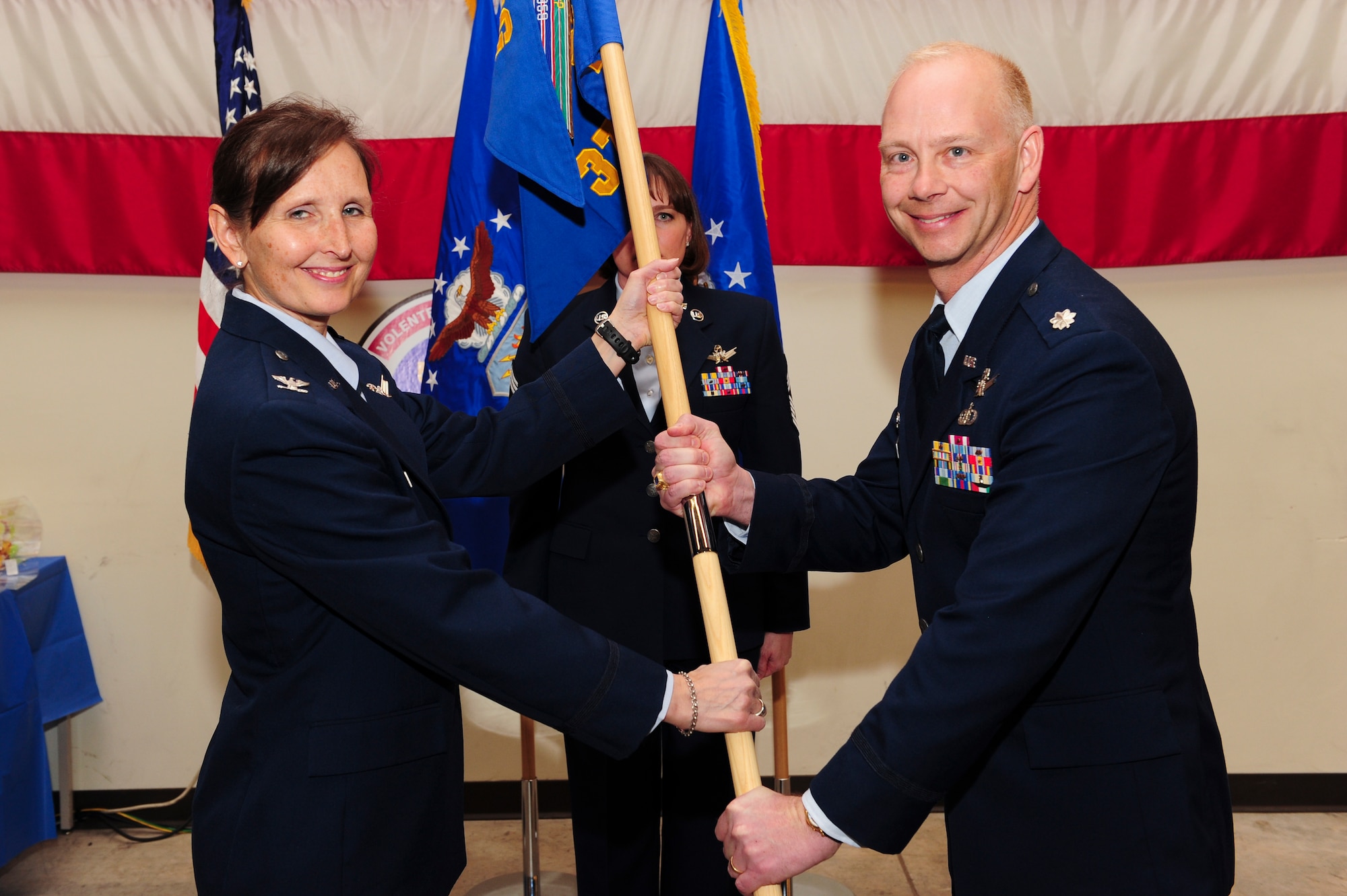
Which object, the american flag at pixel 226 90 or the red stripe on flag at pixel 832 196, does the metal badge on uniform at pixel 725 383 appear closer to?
the red stripe on flag at pixel 832 196

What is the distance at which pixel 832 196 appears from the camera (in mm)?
3355

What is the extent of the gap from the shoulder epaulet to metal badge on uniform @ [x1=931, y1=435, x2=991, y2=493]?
7.4 inches

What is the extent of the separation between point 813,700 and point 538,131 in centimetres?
243

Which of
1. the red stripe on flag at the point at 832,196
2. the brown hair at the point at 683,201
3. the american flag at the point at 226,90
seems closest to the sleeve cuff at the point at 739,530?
the brown hair at the point at 683,201

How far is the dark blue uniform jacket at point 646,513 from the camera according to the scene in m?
2.51

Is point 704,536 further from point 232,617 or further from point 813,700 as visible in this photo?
point 813,700

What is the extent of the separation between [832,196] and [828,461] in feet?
3.01

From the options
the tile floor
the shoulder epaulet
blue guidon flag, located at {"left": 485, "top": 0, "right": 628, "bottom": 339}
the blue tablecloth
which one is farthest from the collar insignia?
the blue tablecloth

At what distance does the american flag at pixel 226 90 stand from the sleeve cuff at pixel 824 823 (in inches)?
94.0

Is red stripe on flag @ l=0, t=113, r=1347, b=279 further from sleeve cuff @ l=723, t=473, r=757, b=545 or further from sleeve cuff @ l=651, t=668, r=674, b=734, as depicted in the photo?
sleeve cuff @ l=651, t=668, r=674, b=734

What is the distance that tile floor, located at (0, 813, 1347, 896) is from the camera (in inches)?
127

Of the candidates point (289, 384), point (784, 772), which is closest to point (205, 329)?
point (289, 384)

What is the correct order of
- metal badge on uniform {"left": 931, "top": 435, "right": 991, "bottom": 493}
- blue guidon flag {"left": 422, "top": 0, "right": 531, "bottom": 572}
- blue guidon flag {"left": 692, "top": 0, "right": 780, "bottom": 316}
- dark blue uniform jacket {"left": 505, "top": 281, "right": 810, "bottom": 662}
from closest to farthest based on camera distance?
1. metal badge on uniform {"left": 931, "top": 435, "right": 991, "bottom": 493}
2. dark blue uniform jacket {"left": 505, "top": 281, "right": 810, "bottom": 662}
3. blue guidon flag {"left": 422, "top": 0, "right": 531, "bottom": 572}
4. blue guidon flag {"left": 692, "top": 0, "right": 780, "bottom": 316}

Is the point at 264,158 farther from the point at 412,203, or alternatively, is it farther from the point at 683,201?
the point at 412,203
